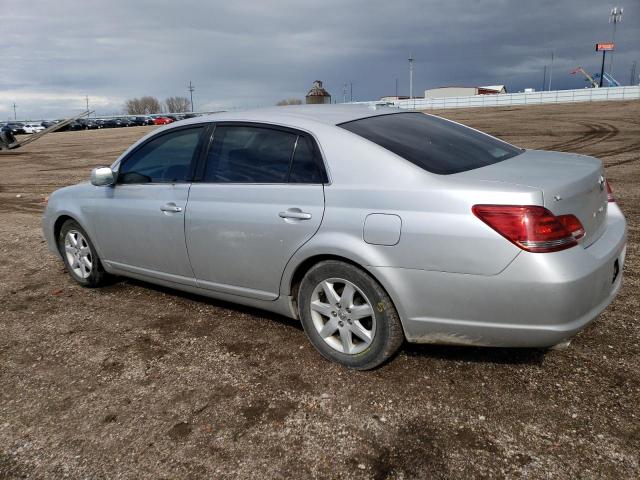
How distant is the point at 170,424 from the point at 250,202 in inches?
56.2

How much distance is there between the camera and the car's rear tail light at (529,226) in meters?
2.48

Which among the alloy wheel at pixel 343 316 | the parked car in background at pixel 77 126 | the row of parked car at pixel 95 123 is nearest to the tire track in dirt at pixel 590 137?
the alloy wheel at pixel 343 316

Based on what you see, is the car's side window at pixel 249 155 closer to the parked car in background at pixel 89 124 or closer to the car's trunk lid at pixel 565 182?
the car's trunk lid at pixel 565 182

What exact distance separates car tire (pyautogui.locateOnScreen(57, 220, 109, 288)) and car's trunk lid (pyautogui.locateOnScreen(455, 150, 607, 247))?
11.4ft

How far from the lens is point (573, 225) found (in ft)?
8.65

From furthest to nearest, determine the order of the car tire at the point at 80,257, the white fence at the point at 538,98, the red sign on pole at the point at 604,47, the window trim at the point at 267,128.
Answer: the red sign on pole at the point at 604,47
the white fence at the point at 538,98
the car tire at the point at 80,257
the window trim at the point at 267,128

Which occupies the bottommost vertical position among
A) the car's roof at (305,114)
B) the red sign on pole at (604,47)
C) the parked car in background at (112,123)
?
the car's roof at (305,114)

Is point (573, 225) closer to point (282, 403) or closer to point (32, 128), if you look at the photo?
point (282, 403)

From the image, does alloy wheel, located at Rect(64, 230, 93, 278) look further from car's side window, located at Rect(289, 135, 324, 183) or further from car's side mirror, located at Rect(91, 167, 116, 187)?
car's side window, located at Rect(289, 135, 324, 183)

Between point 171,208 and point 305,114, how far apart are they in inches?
48.2

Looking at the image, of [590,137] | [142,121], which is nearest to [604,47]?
[142,121]

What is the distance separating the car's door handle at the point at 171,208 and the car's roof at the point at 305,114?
66 centimetres

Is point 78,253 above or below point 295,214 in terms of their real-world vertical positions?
below

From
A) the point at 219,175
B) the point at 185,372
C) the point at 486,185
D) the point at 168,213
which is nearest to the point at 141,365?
the point at 185,372
